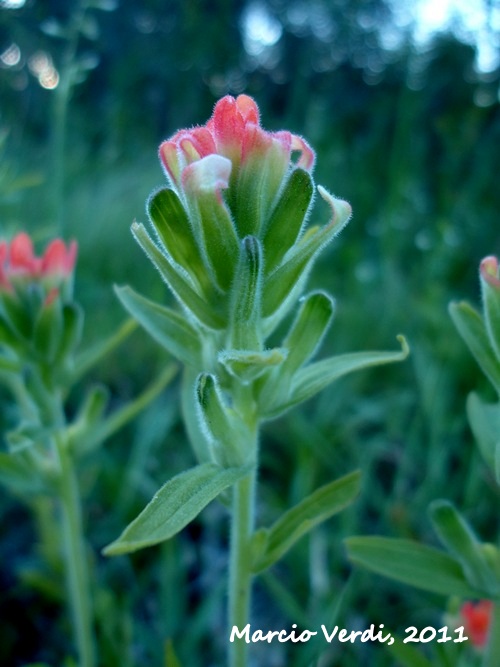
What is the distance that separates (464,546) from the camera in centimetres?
97

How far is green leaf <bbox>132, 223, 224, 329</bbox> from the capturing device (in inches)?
31.2

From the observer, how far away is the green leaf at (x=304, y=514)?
3.00 ft

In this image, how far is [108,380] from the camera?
2416 mm

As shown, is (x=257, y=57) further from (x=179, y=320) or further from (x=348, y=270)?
(x=179, y=320)

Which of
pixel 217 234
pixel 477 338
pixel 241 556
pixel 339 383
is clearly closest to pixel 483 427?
pixel 477 338

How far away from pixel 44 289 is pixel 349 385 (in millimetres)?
1203

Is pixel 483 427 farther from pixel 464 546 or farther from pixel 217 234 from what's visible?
pixel 217 234

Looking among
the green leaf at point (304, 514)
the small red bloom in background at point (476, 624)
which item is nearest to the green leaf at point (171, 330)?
the green leaf at point (304, 514)

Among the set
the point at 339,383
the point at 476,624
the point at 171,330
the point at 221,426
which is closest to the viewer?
the point at 221,426

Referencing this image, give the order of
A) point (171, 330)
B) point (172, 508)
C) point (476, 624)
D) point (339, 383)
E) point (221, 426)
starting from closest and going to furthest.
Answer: point (172, 508) < point (221, 426) < point (171, 330) < point (476, 624) < point (339, 383)

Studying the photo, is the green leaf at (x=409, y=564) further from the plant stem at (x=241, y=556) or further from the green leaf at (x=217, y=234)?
the green leaf at (x=217, y=234)

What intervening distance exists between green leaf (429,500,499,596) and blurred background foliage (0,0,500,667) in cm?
18

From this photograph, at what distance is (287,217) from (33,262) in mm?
685

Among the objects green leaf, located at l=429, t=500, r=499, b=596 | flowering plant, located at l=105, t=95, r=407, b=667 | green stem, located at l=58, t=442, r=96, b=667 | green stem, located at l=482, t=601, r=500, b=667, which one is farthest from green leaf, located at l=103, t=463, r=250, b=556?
green stem, located at l=58, t=442, r=96, b=667
